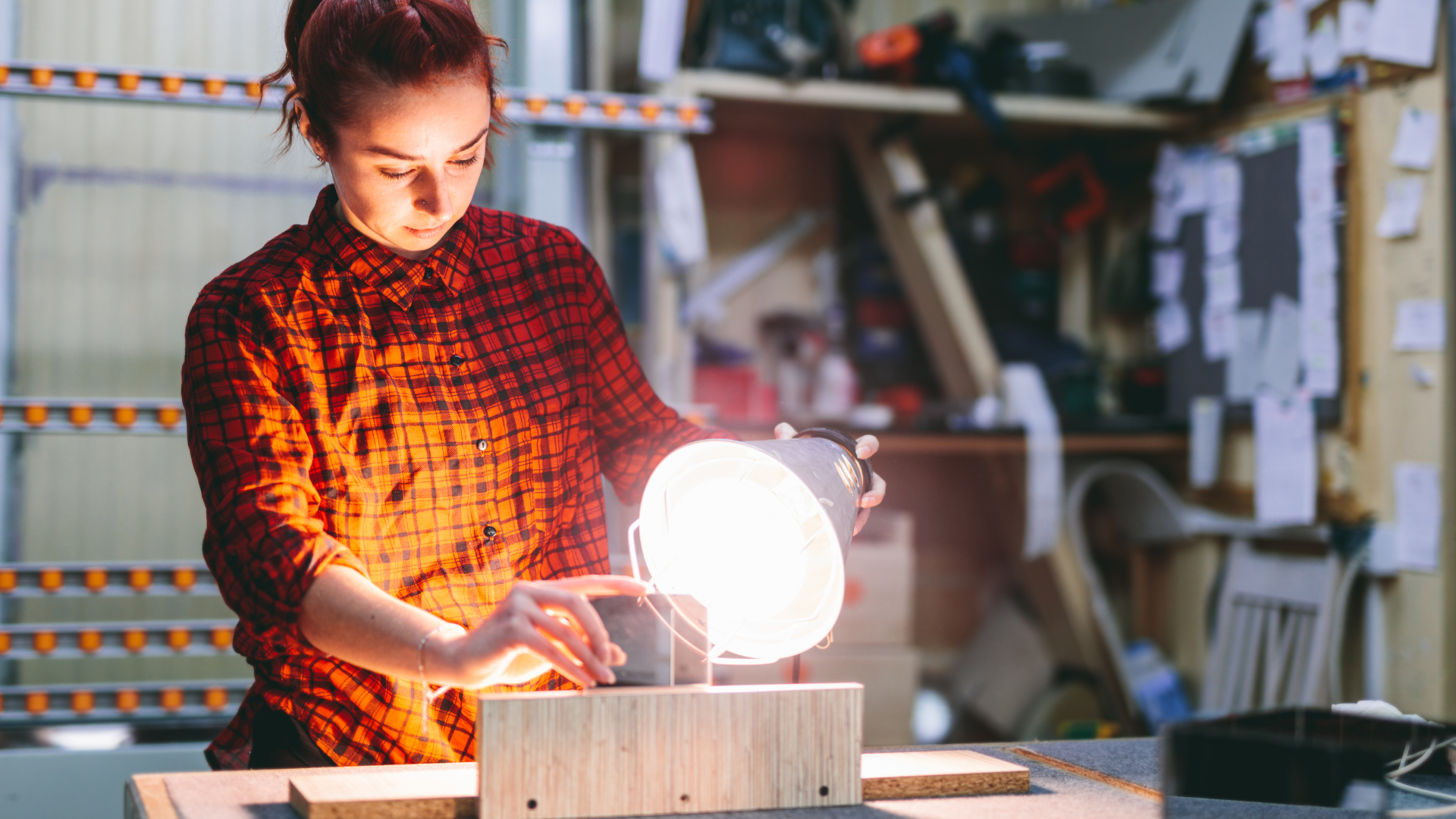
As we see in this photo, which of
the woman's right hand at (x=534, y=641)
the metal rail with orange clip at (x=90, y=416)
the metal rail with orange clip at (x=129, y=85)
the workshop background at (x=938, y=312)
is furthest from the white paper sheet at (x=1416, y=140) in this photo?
the metal rail with orange clip at (x=90, y=416)

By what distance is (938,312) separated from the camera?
3.43 metres

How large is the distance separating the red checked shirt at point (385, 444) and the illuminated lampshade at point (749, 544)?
0.91 ft

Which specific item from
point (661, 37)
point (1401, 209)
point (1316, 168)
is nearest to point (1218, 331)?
point (1316, 168)

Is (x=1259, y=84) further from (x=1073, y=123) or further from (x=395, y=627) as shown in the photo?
(x=395, y=627)

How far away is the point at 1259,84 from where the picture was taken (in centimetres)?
327

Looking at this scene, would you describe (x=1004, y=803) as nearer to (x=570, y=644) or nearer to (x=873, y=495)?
(x=873, y=495)

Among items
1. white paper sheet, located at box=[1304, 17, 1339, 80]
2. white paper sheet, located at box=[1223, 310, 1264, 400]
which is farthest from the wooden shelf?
white paper sheet, located at box=[1223, 310, 1264, 400]

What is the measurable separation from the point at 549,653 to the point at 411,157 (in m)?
0.51

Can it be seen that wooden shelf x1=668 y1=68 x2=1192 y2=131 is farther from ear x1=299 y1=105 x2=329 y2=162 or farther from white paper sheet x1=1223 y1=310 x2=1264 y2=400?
ear x1=299 y1=105 x2=329 y2=162

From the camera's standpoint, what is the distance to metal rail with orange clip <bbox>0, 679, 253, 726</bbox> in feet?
7.38

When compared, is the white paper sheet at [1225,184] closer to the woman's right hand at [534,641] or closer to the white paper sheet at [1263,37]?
the white paper sheet at [1263,37]

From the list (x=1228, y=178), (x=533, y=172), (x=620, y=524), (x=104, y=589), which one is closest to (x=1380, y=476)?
(x=1228, y=178)

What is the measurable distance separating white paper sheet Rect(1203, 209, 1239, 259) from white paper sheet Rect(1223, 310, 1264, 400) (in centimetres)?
20

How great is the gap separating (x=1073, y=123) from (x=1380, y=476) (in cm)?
133
